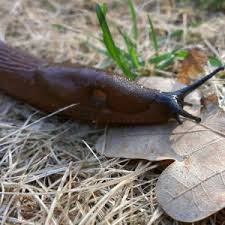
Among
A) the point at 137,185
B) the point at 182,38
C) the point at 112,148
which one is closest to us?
the point at 137,185

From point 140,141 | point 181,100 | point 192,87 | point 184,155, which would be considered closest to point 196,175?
point 184,155

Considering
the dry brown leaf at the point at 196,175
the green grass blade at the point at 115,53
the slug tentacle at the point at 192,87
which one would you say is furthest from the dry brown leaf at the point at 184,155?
the green grass blade at the point at 115,53

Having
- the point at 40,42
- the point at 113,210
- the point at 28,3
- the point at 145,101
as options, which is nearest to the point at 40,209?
the point at 113,210

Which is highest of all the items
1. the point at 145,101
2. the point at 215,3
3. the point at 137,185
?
the point at 215,3

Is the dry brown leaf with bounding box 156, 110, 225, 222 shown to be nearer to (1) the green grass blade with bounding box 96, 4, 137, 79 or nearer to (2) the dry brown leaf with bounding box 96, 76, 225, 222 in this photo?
(2) the dry brown leaf with bounding box 96, 76, 225, 222

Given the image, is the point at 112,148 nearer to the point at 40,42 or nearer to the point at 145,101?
the point at 145,101

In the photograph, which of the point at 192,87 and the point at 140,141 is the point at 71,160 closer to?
the point at 140,141

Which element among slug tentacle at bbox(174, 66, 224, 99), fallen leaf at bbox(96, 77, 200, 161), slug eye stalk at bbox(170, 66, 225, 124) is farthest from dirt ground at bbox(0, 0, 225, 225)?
slug tentacle at bbox(174, 66, 224, 99)
